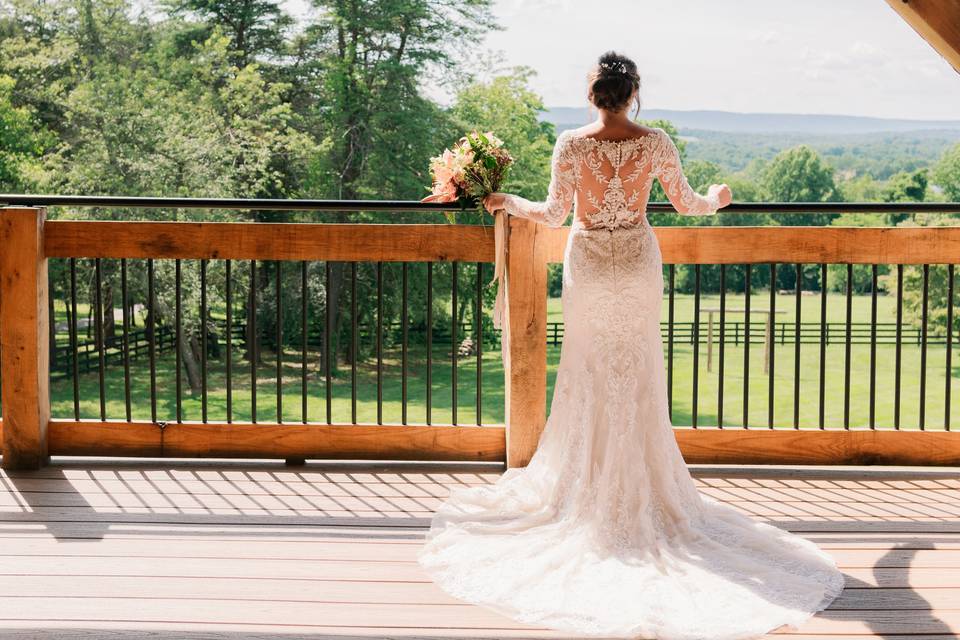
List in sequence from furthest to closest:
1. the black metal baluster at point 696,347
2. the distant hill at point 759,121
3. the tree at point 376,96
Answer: the distant hill at point 759,121 → the tree at point 376,96 → the black metal baluster at point 696,347

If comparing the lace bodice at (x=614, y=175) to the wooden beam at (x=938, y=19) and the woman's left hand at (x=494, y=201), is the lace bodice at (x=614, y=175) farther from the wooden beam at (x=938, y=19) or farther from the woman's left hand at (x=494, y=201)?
the wooden beam at (x=938, y=19)

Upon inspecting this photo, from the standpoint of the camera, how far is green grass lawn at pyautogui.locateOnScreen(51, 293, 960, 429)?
24859 mm

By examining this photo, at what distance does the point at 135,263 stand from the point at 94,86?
4.99 meters

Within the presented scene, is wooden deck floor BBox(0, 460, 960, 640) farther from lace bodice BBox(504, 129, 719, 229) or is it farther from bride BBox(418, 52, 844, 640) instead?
lace bodice BBox(504, 129, 719, 229)

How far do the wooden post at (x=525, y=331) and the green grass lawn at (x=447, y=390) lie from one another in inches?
535

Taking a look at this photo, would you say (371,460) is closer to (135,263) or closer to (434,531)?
(434,531)

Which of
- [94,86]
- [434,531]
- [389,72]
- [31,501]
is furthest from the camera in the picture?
[389,72]

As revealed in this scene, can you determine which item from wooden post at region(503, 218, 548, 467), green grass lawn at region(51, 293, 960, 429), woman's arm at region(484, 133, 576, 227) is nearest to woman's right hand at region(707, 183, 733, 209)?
woman's arm at region(484, 133, 576, 227)

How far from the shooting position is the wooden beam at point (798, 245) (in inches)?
154

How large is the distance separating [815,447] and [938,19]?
6.17 ft

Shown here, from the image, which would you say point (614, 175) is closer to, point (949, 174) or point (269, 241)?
point (269, 241)

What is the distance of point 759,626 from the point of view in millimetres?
2467

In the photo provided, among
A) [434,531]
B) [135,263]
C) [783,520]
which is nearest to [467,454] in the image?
[434,531]

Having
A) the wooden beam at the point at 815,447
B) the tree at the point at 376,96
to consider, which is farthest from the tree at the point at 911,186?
the wooden beam at the point at 815,447
